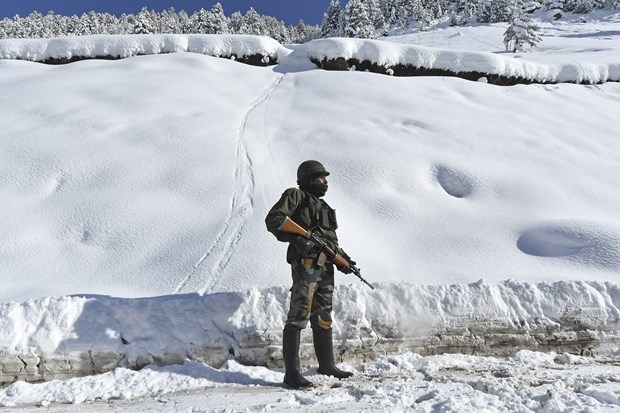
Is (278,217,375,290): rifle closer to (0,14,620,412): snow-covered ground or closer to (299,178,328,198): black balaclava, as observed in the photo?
(299,178,328,198): black balaclava

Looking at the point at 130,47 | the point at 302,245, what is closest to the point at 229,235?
the point at 302,245

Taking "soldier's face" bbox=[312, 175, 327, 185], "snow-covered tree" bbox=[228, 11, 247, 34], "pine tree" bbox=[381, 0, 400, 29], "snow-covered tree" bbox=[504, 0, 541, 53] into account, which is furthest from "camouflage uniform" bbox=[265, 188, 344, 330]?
"snow-covered tree" bbox=[228, 11, 247, 34]

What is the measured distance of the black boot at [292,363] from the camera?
3.49 metres

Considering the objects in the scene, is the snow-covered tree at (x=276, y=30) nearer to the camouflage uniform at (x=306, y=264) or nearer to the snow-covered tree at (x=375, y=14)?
the snow-covered tree at (x=375, y=14)

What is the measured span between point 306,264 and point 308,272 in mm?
70

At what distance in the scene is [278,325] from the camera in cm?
412

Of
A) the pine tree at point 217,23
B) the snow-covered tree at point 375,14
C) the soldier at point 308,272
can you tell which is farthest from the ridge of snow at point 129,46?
the snow-covered tree at point 375,14

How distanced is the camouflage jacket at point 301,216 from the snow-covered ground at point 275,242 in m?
0.77

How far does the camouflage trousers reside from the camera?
12.0 feet

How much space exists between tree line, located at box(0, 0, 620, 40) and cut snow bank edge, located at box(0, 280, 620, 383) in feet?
141

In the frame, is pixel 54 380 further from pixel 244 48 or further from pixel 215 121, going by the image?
pixel 244 48

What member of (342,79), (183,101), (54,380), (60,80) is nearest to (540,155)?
(342,79)

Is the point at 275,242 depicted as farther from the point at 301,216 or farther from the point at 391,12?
the point at 391,12

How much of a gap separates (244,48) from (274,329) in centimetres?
1417
